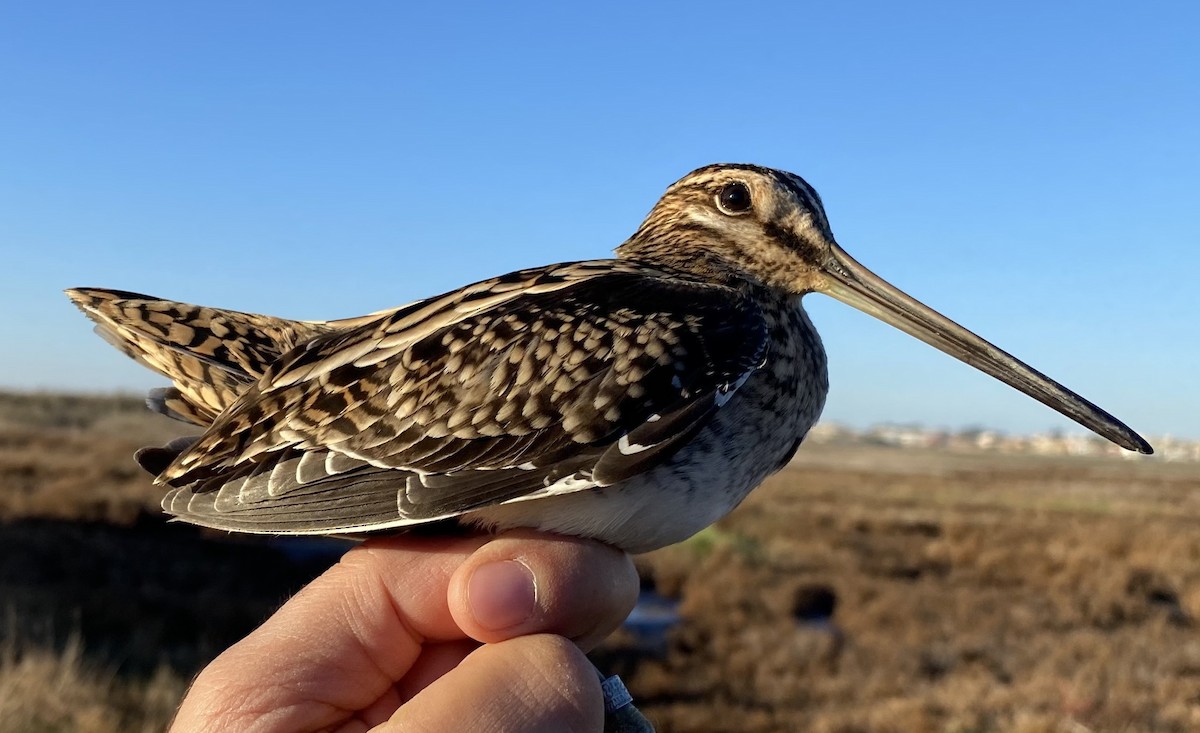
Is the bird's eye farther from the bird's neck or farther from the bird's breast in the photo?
the bird's breast

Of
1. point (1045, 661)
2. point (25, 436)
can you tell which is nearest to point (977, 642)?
point (1045, 661)

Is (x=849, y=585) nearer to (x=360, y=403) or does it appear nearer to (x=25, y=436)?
(x=360, y=403)

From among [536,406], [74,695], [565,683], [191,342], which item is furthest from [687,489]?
[74,695]

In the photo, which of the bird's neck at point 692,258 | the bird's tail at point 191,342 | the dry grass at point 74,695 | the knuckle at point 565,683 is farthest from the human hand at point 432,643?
the dry grass at point 74,695

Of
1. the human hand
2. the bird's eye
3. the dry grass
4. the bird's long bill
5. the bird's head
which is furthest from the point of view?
the dry grass

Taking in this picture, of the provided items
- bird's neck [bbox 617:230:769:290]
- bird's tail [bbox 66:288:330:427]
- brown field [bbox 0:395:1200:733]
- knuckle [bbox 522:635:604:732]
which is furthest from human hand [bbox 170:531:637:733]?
brown field [bbox 0:395:1200:733]

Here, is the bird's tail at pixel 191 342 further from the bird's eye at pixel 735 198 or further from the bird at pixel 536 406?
the bird's eye at pixel 735 198

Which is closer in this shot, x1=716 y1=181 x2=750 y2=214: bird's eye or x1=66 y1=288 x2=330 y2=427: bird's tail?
x1=66 y1=288 x2=330 y2=427: bird's tail
